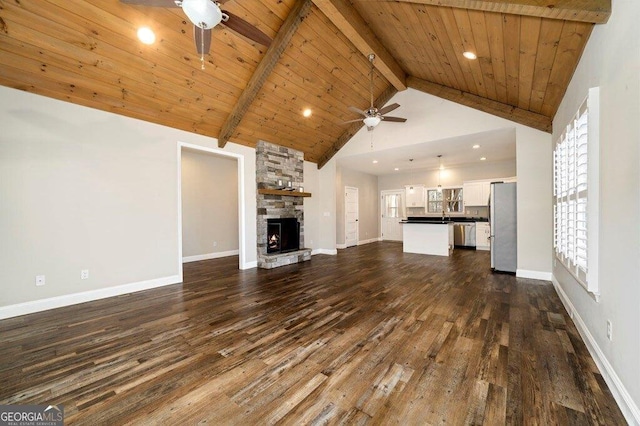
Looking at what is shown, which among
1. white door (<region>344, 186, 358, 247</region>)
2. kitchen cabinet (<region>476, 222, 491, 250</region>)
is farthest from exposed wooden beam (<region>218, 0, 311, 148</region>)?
kitchen cabinet (<region>476, 222, 491, 250</region>)

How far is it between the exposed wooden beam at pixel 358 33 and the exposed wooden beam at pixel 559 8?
1762 mm

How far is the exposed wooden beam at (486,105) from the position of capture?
4.50 metres

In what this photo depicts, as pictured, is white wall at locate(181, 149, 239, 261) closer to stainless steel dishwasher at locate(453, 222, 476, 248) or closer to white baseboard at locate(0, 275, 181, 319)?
white baseboard at locate(0, 275, 181, 319)

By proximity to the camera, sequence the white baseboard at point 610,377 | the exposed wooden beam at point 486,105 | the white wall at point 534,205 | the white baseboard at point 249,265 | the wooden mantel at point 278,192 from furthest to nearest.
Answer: the wooden mantel at point 278,192, the white baseboard at point 249,265, the white wall at point 534,205, the exposed wooden beam at point 486,105, the white baseboard at point 610,377

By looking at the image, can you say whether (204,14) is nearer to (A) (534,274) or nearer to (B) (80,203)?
(B) (80,203)

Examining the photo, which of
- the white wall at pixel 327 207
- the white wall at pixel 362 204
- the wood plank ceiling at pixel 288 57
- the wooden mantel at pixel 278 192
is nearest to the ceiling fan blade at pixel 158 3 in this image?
the wood plank ceiling at pixel 288 57

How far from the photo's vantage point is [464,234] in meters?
8.70

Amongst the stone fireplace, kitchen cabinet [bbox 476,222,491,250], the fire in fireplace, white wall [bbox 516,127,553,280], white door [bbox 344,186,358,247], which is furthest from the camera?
white door [bbox 344,186,358,247]

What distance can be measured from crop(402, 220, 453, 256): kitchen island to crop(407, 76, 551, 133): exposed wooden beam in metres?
3.05

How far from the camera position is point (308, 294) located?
3998 millimetres

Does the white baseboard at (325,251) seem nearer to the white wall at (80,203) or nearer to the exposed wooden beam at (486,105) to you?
the white wall at (80,203)

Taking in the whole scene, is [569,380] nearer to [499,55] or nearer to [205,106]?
[499,55]

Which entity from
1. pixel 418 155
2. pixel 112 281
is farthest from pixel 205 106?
pixel 418 155

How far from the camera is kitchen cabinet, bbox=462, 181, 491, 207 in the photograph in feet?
27.9
